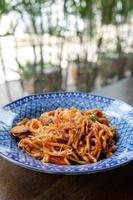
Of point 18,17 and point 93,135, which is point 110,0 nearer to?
point 18,17

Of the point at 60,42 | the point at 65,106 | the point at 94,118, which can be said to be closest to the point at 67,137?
the point at 94,118

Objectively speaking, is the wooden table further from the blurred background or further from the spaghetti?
the blurred background

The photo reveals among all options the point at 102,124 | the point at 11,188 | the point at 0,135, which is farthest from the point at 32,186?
the point at 102,124

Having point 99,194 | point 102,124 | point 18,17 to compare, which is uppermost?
point 18,17

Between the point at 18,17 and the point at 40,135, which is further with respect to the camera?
the point at 18,17

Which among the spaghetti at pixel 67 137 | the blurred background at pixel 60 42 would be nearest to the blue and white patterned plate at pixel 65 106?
the spaghetti at pixel 67 137

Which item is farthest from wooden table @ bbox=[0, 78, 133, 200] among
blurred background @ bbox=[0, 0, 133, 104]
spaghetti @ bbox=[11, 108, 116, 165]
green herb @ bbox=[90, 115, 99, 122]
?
blurred background @ bbox=[0, 0, 133, 104]

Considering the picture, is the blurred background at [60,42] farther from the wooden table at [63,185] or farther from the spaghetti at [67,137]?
the wooden table at [63,185]
